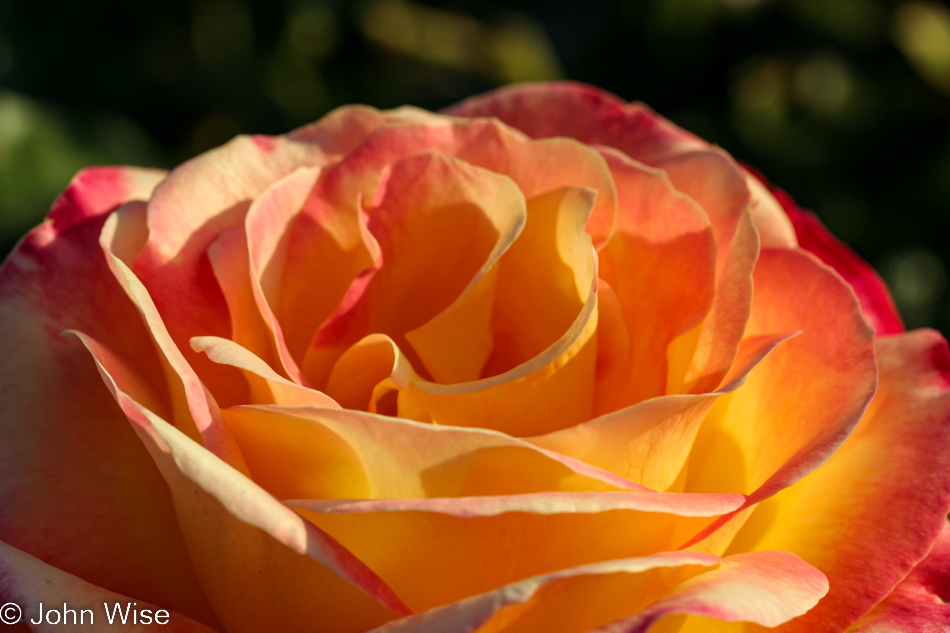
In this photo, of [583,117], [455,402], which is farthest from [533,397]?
[583,117]

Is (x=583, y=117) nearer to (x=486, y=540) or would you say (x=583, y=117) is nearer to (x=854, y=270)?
(x=854, y=270)

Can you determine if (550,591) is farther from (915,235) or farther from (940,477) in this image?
(915,235)

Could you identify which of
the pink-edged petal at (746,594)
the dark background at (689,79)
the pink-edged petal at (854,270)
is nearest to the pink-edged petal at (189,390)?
the pink-edged petal at (746,594)

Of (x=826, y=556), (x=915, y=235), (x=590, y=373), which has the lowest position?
(x=915, y=235)

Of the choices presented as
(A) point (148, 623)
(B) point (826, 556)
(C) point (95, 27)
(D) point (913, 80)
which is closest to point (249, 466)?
(A) point (148, 623)

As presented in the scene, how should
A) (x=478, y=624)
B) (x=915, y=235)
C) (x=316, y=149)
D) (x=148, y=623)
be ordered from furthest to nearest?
(x=915, y=235) < (x=316, y=149) < (x=148, y=623) < (x=478, y=624)

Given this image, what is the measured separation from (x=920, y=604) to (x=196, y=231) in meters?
0.59

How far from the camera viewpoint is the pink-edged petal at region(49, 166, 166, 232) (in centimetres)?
77

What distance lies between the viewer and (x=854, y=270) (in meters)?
0.88

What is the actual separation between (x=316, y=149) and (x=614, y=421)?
0.40 metres

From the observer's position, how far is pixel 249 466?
2.02 feet

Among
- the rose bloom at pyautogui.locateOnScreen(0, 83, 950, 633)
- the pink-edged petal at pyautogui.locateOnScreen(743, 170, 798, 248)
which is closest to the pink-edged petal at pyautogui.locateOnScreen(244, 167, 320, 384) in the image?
the rose bloom at pyautogui.locateOnScreen(0, 83, 950, 633)

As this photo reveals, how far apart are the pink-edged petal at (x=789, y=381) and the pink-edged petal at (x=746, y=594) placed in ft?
0.30

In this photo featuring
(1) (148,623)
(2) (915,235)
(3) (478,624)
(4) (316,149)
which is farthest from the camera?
(2) (915,235)
